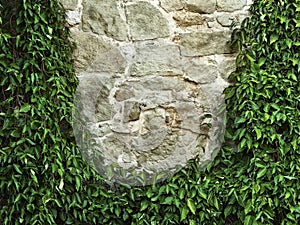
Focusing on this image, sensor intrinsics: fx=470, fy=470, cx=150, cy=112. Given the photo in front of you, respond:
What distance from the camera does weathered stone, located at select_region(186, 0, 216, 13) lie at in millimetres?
2855

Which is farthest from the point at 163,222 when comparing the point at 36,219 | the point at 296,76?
the point at 296,76

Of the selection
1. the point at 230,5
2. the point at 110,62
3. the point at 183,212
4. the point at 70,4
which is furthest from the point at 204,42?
the point at 183,212

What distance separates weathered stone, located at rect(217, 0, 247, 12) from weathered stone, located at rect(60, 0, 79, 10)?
870 mm

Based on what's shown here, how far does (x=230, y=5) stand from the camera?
288cm

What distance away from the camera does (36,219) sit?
252 centimetres

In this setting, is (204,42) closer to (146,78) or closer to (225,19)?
(225,19)

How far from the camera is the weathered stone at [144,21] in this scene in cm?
Result: 283

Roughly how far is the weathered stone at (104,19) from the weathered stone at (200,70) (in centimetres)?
44

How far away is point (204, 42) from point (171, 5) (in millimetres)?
300

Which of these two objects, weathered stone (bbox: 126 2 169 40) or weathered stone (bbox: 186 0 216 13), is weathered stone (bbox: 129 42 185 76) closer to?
weathered stone (bbox: 126 2 169 40)

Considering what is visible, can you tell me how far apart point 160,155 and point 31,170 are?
781mm

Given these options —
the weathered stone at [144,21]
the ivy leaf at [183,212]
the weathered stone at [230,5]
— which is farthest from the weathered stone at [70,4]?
the ivy leaf at [183,212]

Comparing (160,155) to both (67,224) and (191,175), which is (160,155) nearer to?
(191,175)

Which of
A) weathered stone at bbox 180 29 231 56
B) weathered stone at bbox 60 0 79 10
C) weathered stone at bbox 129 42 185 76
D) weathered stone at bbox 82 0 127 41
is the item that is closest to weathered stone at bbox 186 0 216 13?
weathered stone at bbox 180 29 231 56
